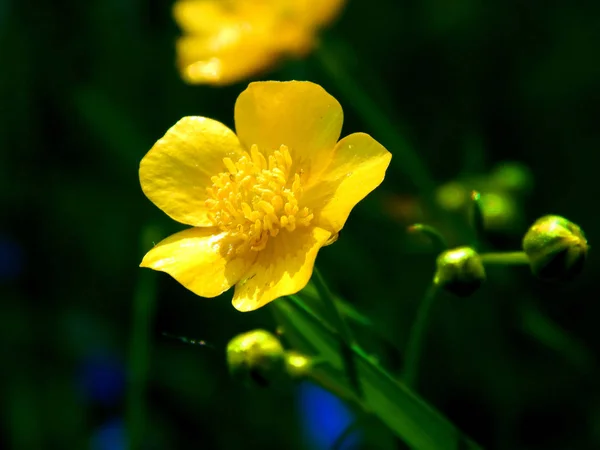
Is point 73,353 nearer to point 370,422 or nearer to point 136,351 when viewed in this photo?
point 136,351

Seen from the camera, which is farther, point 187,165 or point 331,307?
point 187,165

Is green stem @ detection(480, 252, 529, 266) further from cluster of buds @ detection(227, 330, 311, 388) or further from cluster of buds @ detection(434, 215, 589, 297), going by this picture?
cluster of buds @ detection(227, 330, 311, 388)

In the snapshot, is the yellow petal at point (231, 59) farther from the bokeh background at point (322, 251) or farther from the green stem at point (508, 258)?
the green stem at point (508, 258)

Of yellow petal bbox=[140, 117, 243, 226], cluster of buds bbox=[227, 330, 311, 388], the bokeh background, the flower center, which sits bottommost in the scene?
the bokeh background

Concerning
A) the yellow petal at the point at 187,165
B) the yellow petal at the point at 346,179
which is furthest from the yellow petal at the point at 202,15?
the yellow petal at the point at 346,179

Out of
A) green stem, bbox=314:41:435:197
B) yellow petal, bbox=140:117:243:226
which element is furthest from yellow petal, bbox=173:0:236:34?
yellow petal, bbox=140:117:243:226

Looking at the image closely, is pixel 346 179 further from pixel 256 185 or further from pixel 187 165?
pixel 187 165

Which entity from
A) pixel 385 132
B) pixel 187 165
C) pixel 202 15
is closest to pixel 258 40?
pixel 202 15
